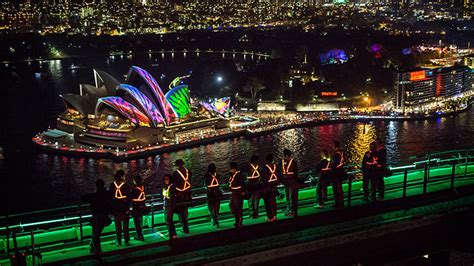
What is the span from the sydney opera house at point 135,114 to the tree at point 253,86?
5.67 m

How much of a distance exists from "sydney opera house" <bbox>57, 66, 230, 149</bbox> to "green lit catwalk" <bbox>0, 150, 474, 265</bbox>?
15226 millimetres

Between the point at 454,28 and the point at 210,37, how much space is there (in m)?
24.8

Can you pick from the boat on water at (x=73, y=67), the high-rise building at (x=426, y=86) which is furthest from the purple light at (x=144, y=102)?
the boat on water at (x=73, y=67)

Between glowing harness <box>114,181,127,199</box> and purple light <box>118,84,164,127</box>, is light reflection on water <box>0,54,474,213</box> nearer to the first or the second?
purple light <box>118,84,164,127</box>

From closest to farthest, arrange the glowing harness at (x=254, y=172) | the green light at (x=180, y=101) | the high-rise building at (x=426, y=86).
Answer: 1. the glowing harness at (x=254, y=172)
2. the green light at (x=180, y=101)
3. the high-rise building at (x=426, y=86)

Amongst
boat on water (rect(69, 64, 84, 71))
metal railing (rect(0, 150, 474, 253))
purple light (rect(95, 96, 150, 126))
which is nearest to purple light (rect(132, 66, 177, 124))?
purple light (rect(95, 96, 150, 126))

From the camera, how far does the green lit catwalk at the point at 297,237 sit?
11.1 ft

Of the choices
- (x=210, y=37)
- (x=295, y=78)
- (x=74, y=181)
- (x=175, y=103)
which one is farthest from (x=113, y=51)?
(x=74, y=181)

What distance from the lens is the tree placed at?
28.4 meters

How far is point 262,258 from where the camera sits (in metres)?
3.34

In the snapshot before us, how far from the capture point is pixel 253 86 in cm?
2841

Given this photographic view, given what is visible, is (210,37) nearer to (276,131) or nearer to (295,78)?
(295,78)

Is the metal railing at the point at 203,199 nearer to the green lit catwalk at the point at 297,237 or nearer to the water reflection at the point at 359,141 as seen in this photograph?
the green lit catwalk at the point at 297,237

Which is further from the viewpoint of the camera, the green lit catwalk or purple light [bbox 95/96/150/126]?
purple light [bbox 95/96/150/126]
